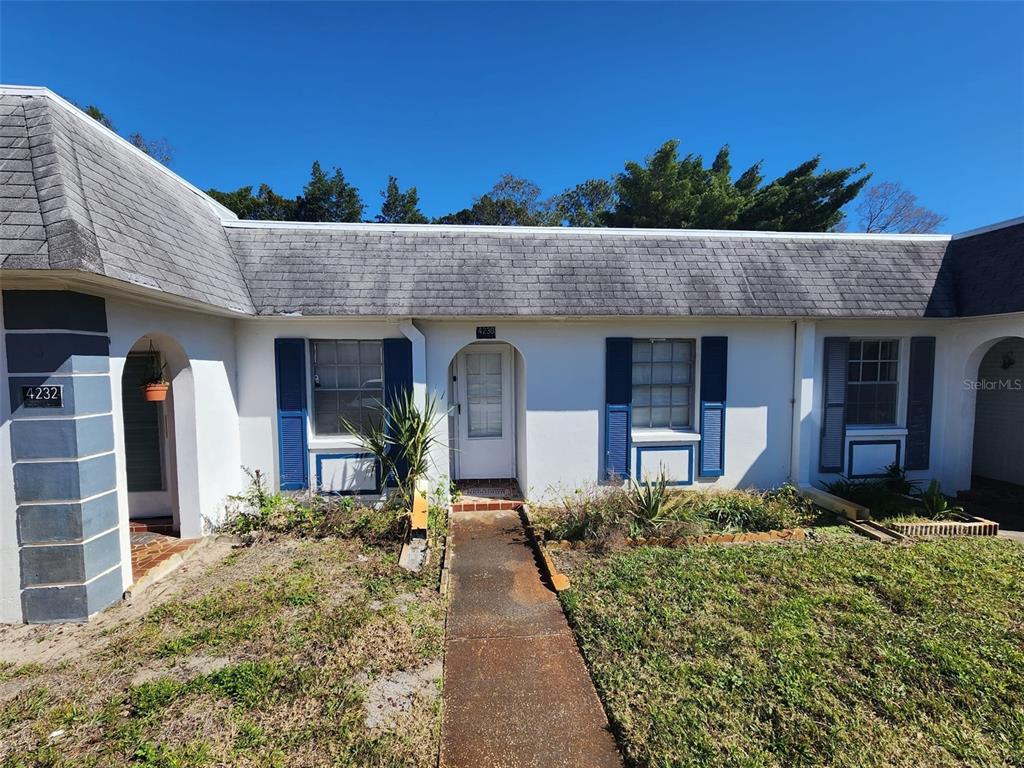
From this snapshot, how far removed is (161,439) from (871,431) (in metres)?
11.2

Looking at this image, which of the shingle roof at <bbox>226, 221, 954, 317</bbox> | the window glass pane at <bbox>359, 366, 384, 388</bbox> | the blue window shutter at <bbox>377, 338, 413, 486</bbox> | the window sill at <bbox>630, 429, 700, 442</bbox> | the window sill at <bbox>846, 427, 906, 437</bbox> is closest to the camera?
the shingle roof at <bbox>226, 221, 954, 317</bbox>

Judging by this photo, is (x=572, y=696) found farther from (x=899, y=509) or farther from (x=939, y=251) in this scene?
(x=939, y=251)

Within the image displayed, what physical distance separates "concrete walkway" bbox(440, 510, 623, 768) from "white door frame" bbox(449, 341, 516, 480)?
278cm

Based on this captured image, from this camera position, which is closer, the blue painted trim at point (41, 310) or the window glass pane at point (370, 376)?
the blue painted trim at point (41, 310)

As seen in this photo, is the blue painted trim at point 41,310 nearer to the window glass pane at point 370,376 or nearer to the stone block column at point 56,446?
the stone block column at point 56,446

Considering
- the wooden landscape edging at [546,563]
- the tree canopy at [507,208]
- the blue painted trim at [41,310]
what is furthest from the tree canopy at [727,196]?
the blue painted trim at [41,310]

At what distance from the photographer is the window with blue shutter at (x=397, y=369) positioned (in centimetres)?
679

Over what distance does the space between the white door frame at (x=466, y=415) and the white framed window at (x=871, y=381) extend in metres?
5.83

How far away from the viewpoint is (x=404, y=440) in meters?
6.45

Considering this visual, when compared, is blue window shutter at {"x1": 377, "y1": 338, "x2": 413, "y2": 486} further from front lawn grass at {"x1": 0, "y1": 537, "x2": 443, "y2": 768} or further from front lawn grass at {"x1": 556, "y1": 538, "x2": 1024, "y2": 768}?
front lawn grass at {"x1": 556, "y1": 538, "x2": 1024, "y2": 768}

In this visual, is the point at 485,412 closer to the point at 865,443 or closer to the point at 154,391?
the point at 154,391

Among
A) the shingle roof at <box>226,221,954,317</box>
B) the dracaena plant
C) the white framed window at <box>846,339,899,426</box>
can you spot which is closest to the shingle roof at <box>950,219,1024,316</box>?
the shingle roof at <box>226,221,954,317</box>

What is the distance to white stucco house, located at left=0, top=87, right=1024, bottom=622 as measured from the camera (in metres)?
6.12

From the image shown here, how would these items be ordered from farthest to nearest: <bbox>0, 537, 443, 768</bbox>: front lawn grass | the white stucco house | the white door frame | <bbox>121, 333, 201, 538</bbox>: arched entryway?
the white door frame, the white stucco house, <bbox>121, 333, 201, 538</bbox>: arched entryway, <bbox>0, 537, 443, 768</bbox>: front lawn grass
